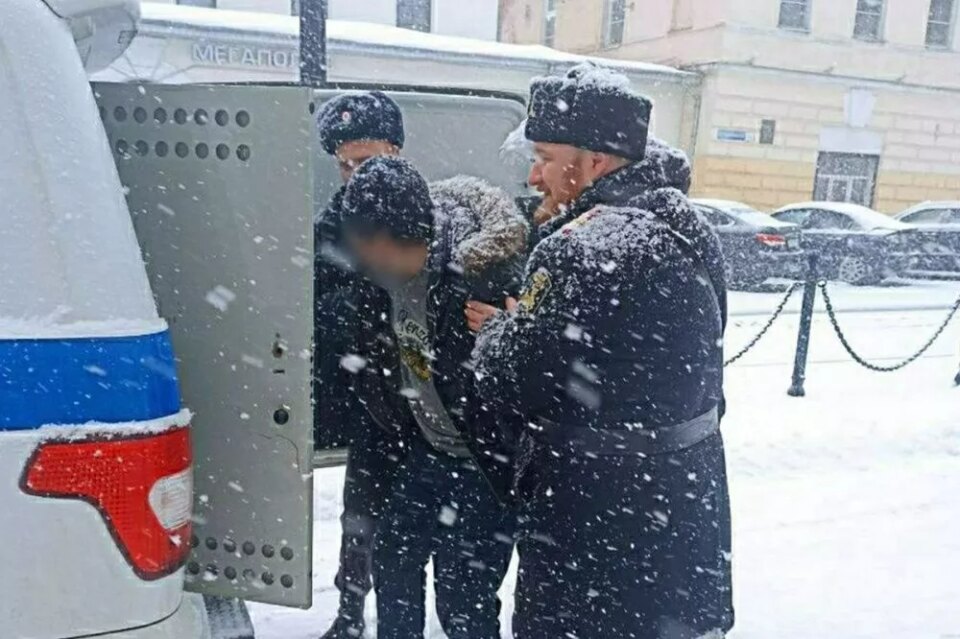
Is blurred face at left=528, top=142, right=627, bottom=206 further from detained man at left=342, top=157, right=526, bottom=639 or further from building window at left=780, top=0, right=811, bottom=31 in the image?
building window at left=780, top=0, right=811, bottom=31

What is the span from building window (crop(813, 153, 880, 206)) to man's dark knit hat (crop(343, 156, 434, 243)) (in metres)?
20.9

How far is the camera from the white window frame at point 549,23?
27.1 metres

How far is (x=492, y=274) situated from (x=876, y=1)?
2354cm

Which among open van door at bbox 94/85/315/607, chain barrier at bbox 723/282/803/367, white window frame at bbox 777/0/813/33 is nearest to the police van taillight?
open van door at bbox 94/85/315/607

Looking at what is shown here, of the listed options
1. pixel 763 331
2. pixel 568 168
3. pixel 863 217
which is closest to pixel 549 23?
pixel 863 217

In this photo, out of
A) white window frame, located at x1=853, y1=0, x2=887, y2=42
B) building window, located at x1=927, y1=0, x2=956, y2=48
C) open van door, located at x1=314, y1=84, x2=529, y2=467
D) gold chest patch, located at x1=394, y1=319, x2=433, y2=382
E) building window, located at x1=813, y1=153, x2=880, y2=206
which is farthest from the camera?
building window, located at x1=927, y1=0, x2=956, y2=48

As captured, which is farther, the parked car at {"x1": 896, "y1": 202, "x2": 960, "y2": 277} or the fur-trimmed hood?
the parked car at {"x1": 896, "y1": 202, "x2": 960, "y2": 277}

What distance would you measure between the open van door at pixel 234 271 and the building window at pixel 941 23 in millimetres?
25178

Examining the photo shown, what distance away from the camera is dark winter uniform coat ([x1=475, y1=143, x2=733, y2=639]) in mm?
1846

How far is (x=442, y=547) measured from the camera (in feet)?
8.74

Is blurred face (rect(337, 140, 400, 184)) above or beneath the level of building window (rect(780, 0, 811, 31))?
beneath

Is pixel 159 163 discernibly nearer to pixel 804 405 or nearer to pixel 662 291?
pixel 662 291

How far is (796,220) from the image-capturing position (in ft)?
49.9

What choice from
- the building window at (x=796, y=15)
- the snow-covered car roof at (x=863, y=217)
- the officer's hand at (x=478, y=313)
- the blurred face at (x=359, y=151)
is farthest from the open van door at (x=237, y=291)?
the building window at (x=796, y=15)
